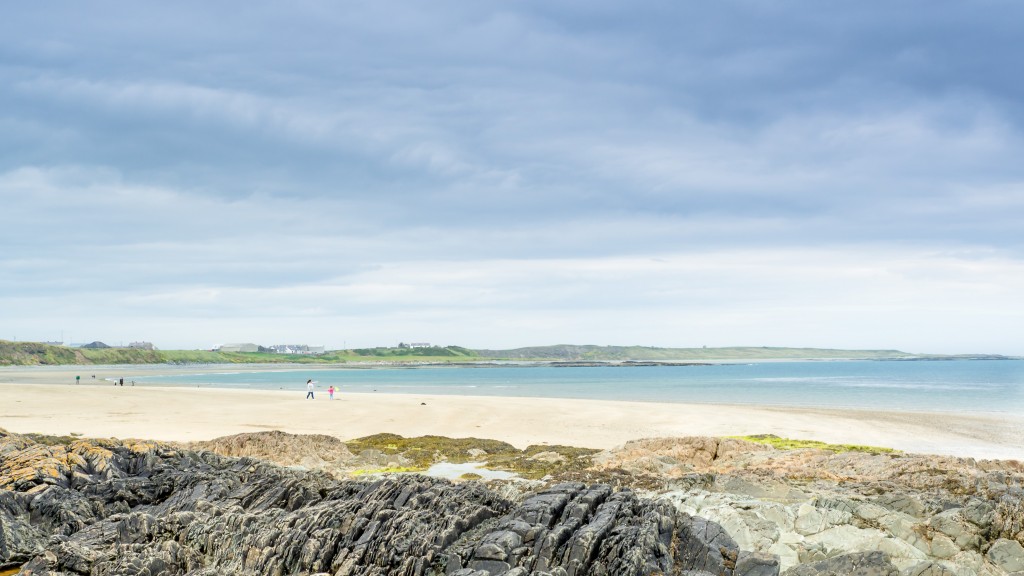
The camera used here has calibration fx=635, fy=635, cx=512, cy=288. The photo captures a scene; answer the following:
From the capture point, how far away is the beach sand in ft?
93.6

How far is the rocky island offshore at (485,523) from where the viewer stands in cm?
940

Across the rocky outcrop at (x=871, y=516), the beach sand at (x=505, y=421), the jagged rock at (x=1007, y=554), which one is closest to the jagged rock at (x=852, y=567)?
the rocky outcrop at (x=871, y=516)

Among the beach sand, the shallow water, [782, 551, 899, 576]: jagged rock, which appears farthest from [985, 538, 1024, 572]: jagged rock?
the beach sand

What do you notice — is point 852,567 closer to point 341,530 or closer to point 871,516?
point 871,516

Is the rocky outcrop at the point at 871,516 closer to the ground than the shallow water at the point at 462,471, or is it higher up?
higher up

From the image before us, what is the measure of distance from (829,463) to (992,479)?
14.0ft

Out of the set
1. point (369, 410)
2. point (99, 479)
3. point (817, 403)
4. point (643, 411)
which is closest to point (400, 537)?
point (99, 479)

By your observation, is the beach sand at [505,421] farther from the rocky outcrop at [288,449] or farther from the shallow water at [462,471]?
the shallow water at [462,471]

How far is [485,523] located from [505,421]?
26.4m

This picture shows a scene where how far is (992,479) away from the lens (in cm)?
1312

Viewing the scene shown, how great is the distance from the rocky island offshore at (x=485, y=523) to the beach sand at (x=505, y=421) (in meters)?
13.7

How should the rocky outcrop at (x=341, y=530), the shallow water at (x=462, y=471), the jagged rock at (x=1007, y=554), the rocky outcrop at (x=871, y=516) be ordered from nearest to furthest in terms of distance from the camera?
the rocky outcrop at (x=341, y=530)
the jagged rock at (x=1007, y=554)
the rocky outcrop at (x=871, y=516)
the shallow water at (x=462, y=471)

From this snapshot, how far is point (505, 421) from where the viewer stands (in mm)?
36469

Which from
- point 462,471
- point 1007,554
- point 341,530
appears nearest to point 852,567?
point 1007,554
